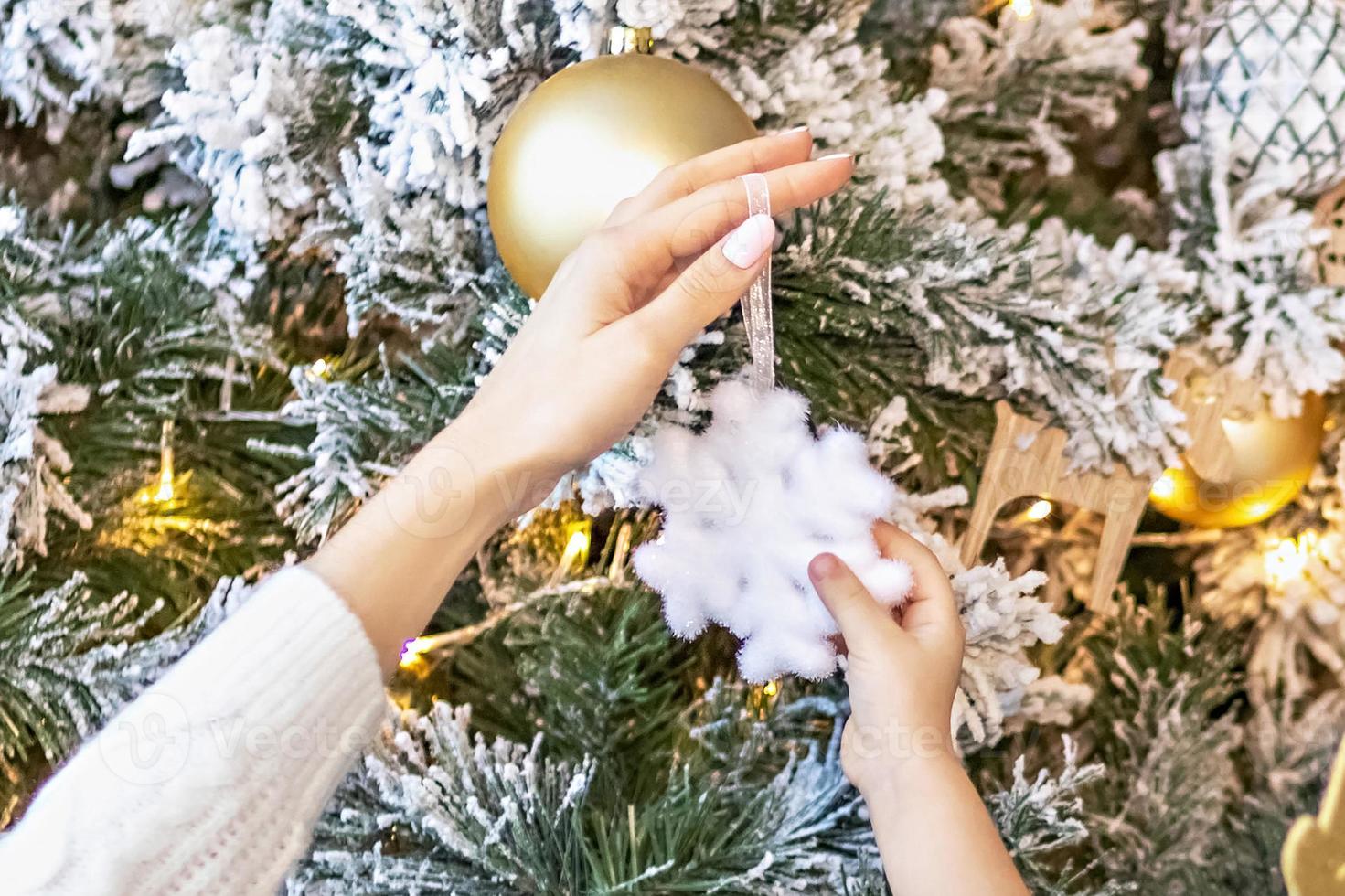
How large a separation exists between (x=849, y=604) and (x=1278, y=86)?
534 mm

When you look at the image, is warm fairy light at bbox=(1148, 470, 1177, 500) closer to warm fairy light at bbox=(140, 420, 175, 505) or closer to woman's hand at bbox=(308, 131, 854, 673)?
woman's hand at bbox=(308, 131, 854, 673)

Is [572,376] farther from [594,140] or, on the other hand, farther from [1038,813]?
[1038,813]

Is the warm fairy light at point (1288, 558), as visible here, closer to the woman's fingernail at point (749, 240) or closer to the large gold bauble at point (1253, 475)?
the large gold bauble at point (1253, 475)

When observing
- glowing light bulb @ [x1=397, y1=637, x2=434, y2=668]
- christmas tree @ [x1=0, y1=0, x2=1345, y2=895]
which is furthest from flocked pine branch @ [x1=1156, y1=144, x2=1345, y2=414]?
glowing light bulb @ [x1=397, y1=637, x2=434, y2=668]

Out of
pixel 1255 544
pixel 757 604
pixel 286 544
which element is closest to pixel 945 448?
pixel 757 604

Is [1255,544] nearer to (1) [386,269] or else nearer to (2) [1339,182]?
(2) [1339,182]

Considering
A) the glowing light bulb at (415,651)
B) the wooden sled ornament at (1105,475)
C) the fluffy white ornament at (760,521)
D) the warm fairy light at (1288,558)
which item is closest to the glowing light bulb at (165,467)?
the glowing light bulb at (415,651)

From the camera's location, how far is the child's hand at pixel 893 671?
53 cm

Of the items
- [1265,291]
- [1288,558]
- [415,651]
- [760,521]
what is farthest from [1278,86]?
[415,651]

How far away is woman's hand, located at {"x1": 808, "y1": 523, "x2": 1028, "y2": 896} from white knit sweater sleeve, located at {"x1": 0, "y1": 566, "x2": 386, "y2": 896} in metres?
0.26

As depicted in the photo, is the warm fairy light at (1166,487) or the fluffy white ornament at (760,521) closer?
the fluffy white ornament at (760,521)

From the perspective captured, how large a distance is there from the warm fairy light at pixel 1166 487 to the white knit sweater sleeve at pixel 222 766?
64 cm

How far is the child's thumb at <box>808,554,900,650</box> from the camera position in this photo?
1.75ft

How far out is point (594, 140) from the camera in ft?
1.75
